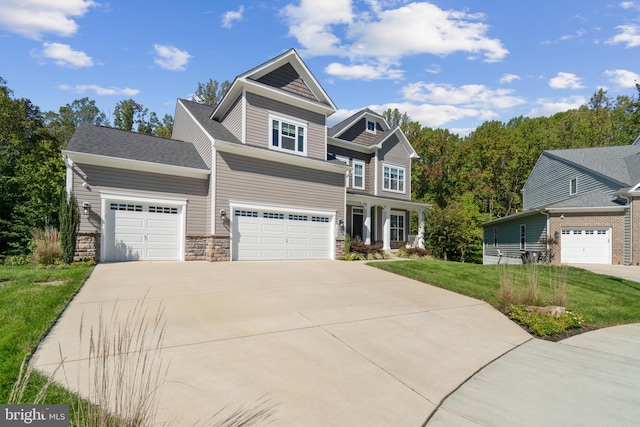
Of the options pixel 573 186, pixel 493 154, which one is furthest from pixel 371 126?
pixel 493 154

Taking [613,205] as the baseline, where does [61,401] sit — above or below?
below

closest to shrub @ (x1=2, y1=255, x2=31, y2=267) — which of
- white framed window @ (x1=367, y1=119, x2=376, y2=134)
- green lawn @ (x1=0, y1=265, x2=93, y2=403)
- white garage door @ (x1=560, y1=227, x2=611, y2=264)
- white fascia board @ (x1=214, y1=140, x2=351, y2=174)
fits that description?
green lawn @ (x1=0, y1=265, x2=93, y2=403)

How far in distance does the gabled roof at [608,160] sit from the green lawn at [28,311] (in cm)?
2583

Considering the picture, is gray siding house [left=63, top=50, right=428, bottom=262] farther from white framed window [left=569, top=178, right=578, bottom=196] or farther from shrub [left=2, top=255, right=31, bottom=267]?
white framed window [left=569, top=178, right=578, bottom=196]

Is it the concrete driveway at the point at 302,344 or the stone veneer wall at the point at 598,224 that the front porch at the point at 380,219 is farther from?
the concrete driveway at the point at 302,344

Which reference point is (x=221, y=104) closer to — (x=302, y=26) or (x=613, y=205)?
(x=302, y=26)

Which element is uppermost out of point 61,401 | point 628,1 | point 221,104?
point 628,1

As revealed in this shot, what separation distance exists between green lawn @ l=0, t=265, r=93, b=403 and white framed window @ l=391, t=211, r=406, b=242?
1727cm

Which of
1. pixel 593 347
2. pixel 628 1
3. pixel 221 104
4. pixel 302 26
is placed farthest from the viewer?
pixel 221 104

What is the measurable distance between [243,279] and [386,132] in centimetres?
1650

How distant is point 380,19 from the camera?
1291cm

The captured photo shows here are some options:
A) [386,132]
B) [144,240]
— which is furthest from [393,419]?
[386,132]

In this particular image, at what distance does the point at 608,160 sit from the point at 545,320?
22.8 m

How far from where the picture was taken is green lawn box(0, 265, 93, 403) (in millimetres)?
3150
